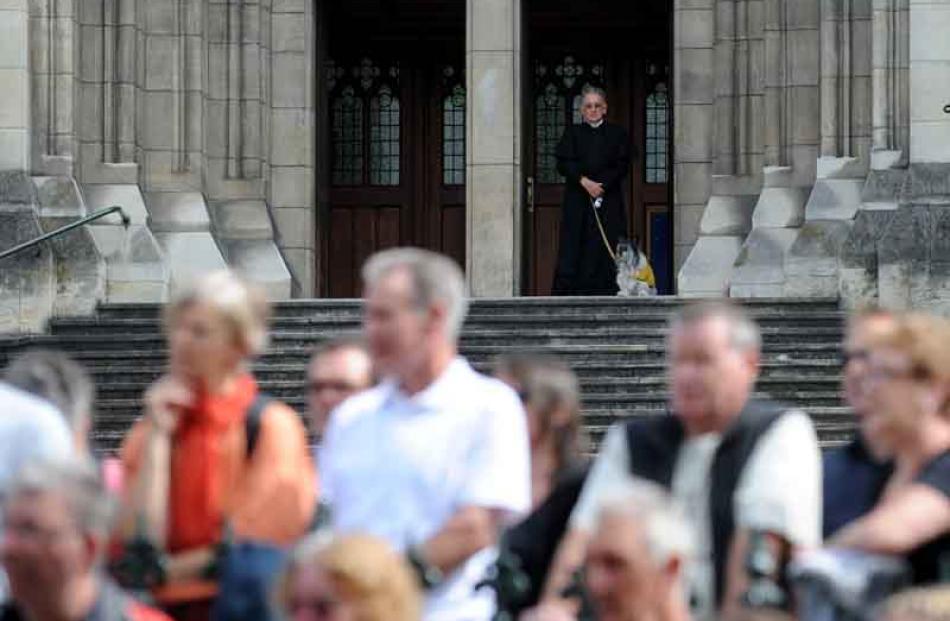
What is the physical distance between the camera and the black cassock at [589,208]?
21609mm

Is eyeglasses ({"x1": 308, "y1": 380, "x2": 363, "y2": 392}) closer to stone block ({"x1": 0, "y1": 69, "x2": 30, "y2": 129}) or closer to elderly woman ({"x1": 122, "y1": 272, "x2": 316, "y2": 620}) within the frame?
elderly woman ({"x1": 122, "y1": 272, "x2": 316, "y2": 620})

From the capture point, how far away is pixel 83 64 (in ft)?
71.8

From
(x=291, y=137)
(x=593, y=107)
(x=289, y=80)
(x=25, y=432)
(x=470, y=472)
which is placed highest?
(x=289, y=80)

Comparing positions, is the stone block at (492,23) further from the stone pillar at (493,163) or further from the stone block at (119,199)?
the stone block at (119,199)

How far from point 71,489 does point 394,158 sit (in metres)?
18.8

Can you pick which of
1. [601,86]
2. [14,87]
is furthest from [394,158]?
[14,87]

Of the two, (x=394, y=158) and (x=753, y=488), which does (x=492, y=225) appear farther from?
(x=753, y=488)

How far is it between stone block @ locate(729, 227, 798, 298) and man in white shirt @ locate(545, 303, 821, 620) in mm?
13370

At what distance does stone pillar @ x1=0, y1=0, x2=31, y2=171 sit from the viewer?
822 inches

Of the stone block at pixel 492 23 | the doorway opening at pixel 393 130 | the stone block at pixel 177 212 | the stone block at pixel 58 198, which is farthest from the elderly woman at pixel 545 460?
the doorway opening at pixel 393 130

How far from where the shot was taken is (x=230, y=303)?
7.82 metres

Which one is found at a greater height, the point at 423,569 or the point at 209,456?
the point at 209,456

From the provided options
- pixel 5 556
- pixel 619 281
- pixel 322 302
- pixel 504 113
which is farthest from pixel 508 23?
pixel 5 556

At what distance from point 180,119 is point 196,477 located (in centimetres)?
1463
